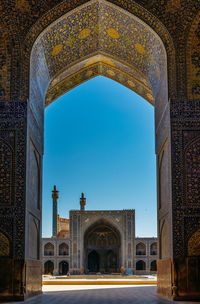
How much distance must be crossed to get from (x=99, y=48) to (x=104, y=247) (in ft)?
59.4

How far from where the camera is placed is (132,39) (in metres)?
8.01

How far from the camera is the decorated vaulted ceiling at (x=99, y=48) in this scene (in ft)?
24.6

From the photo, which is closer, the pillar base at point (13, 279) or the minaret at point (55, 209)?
the pillar base at point (13, 279)

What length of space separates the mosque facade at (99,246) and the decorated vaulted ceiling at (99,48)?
14659mm

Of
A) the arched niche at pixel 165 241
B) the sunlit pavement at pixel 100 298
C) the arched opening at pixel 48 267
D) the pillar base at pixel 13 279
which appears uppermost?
the arched niche at pixel 165 241

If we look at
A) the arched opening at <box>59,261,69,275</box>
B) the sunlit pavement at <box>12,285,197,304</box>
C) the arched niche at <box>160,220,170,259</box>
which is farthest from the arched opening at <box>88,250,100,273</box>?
the arched niche at <box>160,220,170,259</box>

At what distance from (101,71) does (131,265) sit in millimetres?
15526

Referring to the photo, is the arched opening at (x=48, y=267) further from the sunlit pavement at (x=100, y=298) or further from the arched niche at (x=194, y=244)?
the arched niche at (x=194, y=244)

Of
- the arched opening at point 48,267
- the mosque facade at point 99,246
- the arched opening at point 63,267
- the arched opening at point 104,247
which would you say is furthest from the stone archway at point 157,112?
the arched opening at point 48,267

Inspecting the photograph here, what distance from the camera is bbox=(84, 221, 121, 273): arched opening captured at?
24798mm

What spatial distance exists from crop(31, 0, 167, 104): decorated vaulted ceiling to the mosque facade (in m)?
14.7

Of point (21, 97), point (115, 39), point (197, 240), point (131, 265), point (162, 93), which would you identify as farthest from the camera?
point (131, 265)

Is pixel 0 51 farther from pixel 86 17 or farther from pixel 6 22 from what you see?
pixel 86 17

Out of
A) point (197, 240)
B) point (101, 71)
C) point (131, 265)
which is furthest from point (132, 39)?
point (131, 265)
